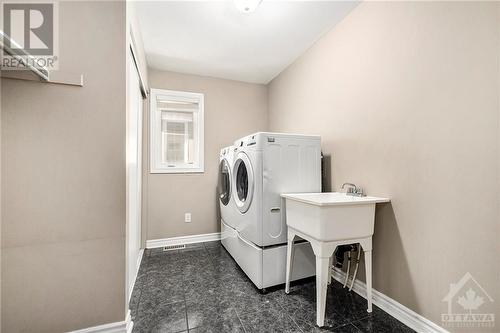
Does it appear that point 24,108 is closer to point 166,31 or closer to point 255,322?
point 166,31

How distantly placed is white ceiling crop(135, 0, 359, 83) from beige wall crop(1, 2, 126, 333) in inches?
29.4

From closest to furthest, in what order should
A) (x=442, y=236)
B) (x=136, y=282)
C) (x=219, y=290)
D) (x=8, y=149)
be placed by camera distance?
(x=8, y=149), (x=442, y=236), (x=219, y=290), (x=136, y=282)

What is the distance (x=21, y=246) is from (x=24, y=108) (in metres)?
0.70

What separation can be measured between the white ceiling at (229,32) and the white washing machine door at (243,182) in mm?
1174

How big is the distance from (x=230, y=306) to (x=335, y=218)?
3.23 feet

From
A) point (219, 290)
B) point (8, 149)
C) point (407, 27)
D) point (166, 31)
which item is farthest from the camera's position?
point (166, 31)

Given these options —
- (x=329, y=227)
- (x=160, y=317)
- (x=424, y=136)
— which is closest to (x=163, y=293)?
(x=160, y=317)

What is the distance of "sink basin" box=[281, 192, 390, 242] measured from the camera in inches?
50.0

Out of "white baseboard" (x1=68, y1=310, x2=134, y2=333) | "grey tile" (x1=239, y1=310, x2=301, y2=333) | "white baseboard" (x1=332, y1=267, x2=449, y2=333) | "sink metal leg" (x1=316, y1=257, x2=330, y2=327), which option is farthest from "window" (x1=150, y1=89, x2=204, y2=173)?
"white baseboard" (x1=332, y1=267, x2=449, y2=333)

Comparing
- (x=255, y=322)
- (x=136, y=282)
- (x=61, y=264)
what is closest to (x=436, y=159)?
(x=255, y=322)

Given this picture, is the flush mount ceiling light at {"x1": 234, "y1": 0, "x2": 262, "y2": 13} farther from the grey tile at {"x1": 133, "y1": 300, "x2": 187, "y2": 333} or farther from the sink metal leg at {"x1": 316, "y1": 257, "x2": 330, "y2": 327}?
the grey tile at {"x1": 133, "y1": 300, "x2": 187, "y2": 333}

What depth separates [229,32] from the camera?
198cm

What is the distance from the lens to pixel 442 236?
116 centimetres
